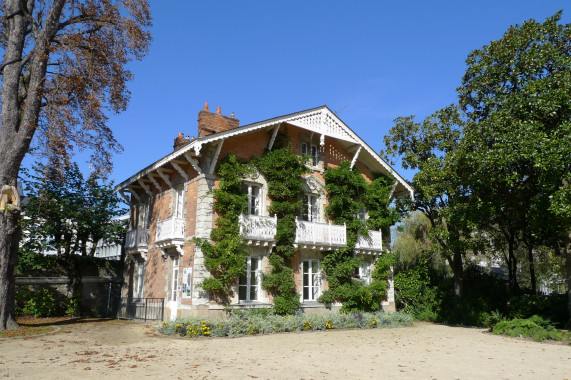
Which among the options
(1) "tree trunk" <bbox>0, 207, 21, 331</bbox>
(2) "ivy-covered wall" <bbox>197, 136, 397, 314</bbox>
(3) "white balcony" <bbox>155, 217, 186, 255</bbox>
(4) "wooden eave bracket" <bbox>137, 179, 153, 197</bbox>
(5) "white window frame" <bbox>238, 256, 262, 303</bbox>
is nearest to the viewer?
(1) "tree trunk" <bbox>0, 207, 21, 331</bbox>

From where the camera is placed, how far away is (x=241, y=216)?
1702 centimetres

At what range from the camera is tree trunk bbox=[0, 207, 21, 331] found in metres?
14.2

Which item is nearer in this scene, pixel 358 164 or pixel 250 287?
pixel 250 287

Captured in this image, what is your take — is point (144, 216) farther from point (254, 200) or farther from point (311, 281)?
point (311, 281)

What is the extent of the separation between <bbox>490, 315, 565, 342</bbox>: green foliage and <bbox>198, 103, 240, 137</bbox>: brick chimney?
13807 mm

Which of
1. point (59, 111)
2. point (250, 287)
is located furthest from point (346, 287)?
point (59, 111)

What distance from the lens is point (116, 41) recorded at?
1683 centimetres

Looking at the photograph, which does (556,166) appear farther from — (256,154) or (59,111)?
(59,111)

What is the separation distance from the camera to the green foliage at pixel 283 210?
17.5m

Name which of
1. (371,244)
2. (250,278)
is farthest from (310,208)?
(250,278)

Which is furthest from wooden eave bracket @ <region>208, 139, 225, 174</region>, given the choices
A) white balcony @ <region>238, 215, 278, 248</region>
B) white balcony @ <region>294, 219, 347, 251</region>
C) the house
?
white balcony @ <region>294, 219, 347, 251</region>

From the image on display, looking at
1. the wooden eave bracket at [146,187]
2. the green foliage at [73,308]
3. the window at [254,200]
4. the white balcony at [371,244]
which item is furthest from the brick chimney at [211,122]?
the green foliage at [73,308]

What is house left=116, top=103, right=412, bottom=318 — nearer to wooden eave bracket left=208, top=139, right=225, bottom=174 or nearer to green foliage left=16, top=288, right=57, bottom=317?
wooden eave bracket left=208, top=139, right=225, bottom=174

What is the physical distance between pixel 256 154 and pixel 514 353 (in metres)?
11.9
